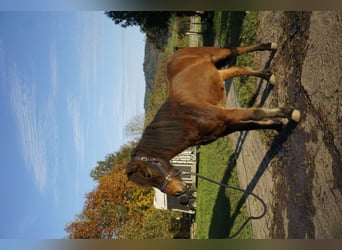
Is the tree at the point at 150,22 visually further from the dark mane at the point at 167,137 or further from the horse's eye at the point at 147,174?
the horse's eye at the point at 147,174

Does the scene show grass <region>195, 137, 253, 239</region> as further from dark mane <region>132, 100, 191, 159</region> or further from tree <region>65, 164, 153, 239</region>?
dark mane <region>132, 100, 191, 159</region>

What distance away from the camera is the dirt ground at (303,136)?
2.10 metres

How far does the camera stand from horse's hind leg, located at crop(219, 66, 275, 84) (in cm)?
268

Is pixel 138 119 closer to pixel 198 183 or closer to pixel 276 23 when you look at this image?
pixel 198 183

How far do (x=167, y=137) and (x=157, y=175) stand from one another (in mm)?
→ 244

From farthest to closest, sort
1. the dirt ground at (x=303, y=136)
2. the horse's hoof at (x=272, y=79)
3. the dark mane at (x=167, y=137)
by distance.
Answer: the horse's hoof at (x=272, y=79)
the dark mane at (x=167, y=137)
the dirt ground at (x=303, y=136)

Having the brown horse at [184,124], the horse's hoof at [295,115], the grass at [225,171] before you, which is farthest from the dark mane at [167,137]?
the grass at [225,171]

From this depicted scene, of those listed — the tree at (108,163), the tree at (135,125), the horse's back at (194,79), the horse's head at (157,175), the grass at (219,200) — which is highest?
the horse's back at (194,79)

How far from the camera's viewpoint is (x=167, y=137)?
228 centimetres

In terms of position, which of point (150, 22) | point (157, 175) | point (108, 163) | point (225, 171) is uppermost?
point (150, 22)

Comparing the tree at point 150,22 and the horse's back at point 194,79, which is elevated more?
the tree at point 150,22

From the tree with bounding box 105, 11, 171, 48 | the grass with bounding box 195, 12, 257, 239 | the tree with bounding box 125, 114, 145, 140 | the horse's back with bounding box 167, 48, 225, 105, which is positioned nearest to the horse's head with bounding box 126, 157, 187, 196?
the horse's back with bounding box 167, 48, 225, 105

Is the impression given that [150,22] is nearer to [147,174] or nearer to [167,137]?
[167,137]

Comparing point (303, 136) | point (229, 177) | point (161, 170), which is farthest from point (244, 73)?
point (229, 177)
